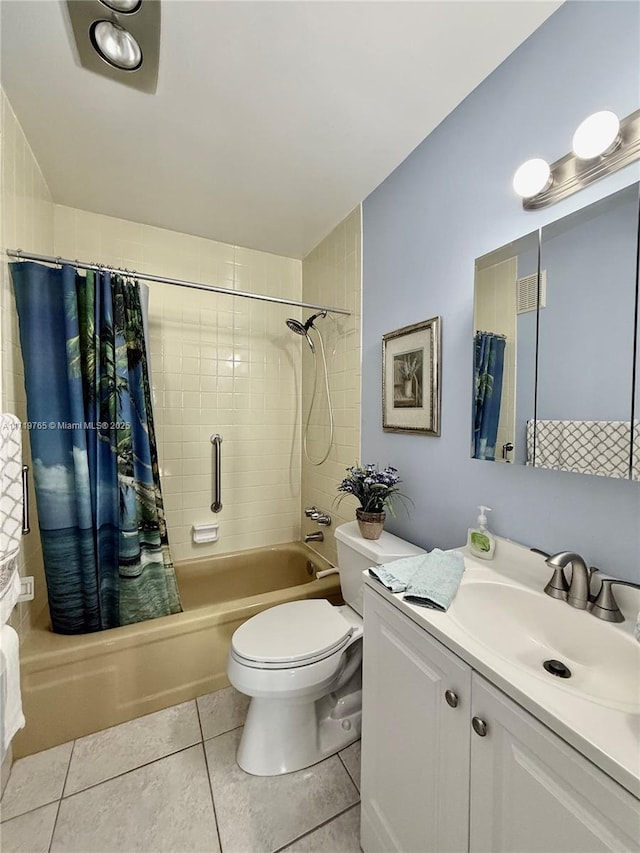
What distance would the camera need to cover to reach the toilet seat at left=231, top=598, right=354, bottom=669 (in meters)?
1.21

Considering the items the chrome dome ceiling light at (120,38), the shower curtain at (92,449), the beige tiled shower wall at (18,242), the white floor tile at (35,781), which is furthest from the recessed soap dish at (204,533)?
the chrome dome ceiling light at (120,38)

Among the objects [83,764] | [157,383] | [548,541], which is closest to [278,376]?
[157,383]

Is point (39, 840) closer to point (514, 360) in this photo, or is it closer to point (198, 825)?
point (198, 825)

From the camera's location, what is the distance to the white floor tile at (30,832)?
3.39 feet

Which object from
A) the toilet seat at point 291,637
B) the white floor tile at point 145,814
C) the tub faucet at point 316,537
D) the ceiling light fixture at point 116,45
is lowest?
the white floor tile at point 145,814

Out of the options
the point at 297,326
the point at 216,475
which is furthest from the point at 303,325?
the point at 216,475

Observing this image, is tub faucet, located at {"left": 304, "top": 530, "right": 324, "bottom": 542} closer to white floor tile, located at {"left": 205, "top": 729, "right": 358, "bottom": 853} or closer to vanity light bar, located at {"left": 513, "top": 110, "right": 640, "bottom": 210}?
white floor tile, located at {"left": 205, "top": 729, "right": 358, "bottom": 853}

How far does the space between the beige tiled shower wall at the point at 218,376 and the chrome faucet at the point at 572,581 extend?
188 centimetres

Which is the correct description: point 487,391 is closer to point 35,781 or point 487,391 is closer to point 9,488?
point 9,488

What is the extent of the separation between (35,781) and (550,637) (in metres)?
1.79

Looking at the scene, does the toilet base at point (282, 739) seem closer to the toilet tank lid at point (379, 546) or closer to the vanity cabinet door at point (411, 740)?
the vanity cabinet door at point (411, 740)

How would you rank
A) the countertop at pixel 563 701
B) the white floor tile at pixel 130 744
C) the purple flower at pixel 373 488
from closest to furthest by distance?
1. the countertop at pixel 563 701
2. the white floor tile at pixel 130 744
3. the purple flower at pixel 373 488

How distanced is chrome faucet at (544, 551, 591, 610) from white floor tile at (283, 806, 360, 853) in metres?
0.99

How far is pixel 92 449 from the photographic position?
5.14ft
